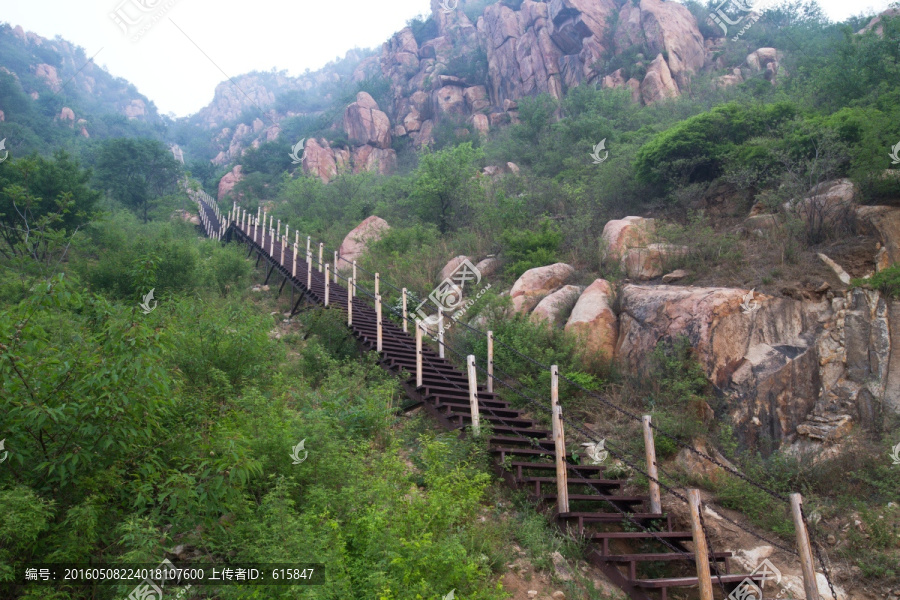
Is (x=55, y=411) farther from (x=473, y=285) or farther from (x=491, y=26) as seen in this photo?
(x=491, y=26)

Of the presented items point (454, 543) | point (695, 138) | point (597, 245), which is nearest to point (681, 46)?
point (695, 138)

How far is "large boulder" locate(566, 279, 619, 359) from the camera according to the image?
10.6 metres

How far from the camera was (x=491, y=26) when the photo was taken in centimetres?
4438

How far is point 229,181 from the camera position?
145ft

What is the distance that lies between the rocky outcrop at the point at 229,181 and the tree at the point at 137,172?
361cm

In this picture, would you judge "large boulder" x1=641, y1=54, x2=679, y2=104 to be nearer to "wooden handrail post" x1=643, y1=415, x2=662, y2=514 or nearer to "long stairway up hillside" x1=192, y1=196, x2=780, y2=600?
"long stairway up hillside" x1=192, y1=196, x2=780, y2=600

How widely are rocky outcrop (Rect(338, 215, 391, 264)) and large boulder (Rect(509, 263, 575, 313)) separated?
8651mm

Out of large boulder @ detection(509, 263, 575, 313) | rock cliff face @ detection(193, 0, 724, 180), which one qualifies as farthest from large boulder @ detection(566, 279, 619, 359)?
rock cliff face @ detection(193, 0, 724, 180)

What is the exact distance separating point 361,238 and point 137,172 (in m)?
22.5

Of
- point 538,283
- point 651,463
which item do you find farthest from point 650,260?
point 651,463

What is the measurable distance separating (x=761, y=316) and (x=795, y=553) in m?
4.08

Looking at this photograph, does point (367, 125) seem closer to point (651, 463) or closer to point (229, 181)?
point (229, 181)

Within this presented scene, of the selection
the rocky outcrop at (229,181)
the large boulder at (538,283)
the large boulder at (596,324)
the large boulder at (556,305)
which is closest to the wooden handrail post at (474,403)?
the large boulder at (596,324)

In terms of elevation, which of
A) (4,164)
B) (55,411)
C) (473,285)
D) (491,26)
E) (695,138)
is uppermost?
(491,26)
